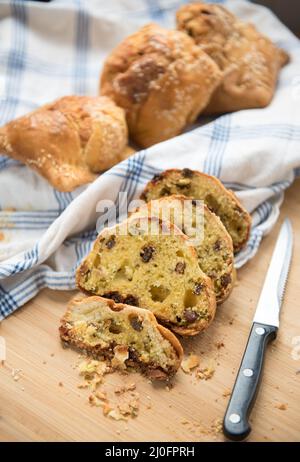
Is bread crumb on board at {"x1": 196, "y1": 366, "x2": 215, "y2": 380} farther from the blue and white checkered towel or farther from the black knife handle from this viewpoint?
the blue and white checkered towel

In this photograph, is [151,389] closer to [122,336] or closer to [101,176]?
[122,336]

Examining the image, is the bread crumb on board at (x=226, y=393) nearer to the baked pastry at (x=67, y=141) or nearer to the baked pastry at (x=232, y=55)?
the baked pastry at (x=67, y=141)

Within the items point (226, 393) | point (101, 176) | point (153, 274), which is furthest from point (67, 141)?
point (226, 393)

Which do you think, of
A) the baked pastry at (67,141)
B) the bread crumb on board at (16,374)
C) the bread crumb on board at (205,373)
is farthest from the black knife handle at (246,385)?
the baked pastry at (67,141)

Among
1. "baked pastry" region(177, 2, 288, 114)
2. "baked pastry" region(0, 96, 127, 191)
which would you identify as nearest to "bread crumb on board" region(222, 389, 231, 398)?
"baked pastry" region(0, 96, 127, 191)

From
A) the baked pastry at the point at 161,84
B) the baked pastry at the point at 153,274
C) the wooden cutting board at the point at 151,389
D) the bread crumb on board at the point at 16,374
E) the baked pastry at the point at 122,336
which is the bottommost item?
the bread crumb on board at the point at 16,374

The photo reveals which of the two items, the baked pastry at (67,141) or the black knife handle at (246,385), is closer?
the black knife handle at (246,385)

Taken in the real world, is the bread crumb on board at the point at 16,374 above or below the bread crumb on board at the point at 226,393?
below
